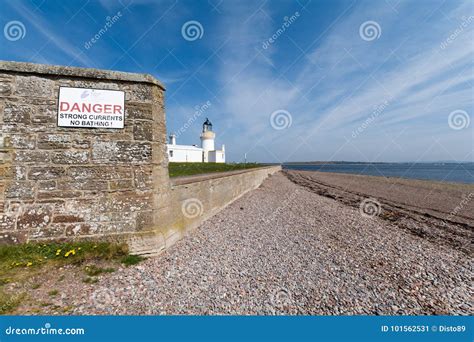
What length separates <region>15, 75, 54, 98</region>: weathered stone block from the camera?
12.6 ft

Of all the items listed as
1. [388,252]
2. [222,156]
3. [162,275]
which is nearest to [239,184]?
[388,252]

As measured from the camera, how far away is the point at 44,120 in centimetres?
393

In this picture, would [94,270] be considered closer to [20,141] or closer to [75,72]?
[20,141]

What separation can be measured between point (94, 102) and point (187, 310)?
155 inches

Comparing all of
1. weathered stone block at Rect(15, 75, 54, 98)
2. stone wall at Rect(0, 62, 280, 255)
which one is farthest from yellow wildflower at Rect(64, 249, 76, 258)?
weathered stone block at Rect(15, 75, 54, 98)

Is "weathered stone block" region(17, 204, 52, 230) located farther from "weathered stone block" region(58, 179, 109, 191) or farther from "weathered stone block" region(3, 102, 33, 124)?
"weathered stone block" region(3, 102, 33, 124)

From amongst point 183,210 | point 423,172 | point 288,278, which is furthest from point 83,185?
point 423,172

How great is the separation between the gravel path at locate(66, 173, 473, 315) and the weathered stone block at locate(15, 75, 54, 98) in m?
3.31

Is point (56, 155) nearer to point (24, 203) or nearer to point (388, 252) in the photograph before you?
point (24, 203)

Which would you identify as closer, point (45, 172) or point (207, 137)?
point (45, 172)

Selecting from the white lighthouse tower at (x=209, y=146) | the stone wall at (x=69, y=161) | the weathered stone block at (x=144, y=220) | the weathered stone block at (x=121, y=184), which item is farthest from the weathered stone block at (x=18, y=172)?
the white lighthouse tower at (x=209, y=146)

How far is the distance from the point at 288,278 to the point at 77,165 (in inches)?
168

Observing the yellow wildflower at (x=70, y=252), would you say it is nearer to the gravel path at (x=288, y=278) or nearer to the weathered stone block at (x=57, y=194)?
the gravel path at (x=288, y=278)

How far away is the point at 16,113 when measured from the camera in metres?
3.83
